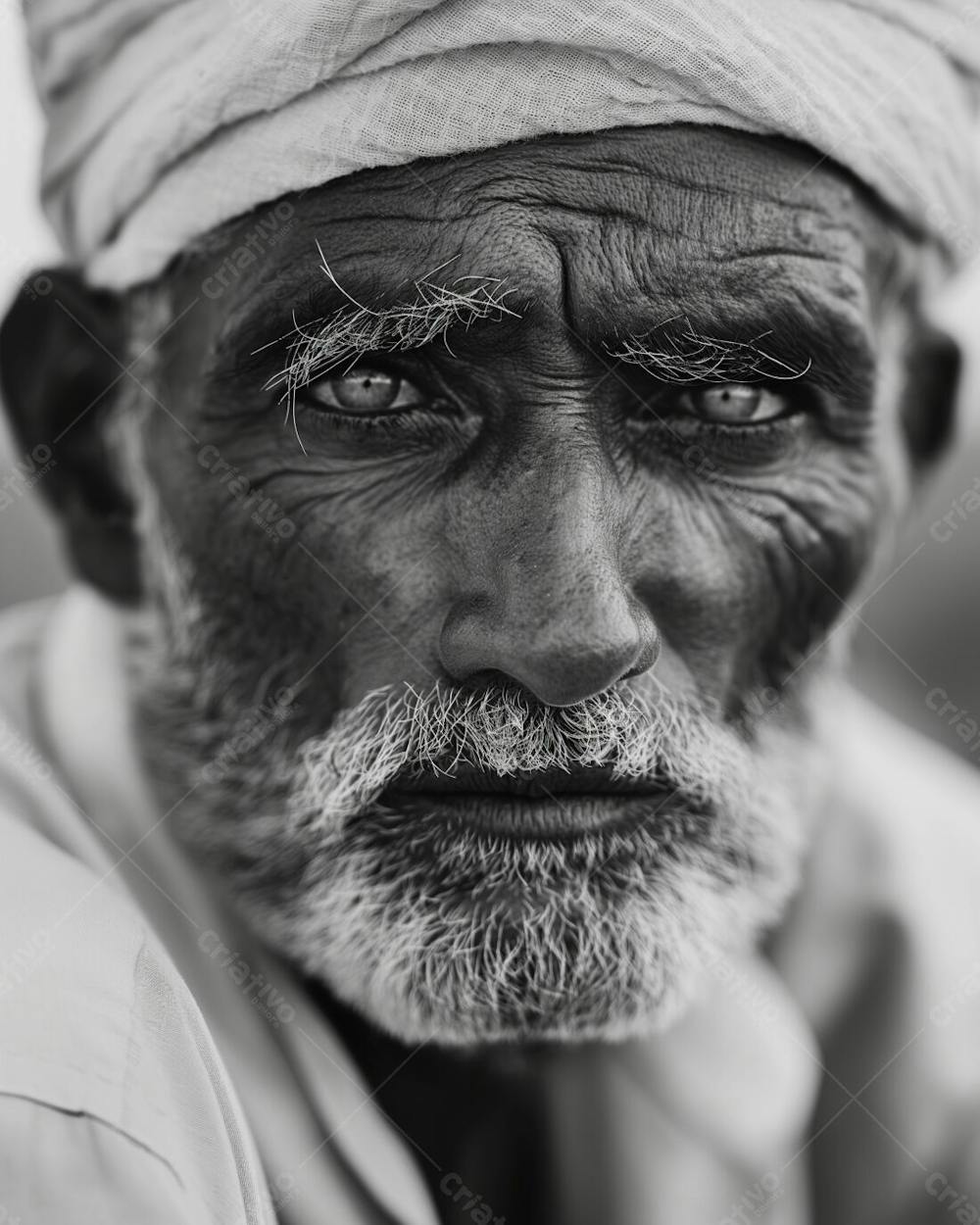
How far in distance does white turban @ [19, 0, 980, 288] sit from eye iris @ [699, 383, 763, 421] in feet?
1.02

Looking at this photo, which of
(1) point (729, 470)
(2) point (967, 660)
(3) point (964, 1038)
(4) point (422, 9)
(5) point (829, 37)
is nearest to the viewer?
(4) point (422, 9)

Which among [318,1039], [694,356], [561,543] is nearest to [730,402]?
[694,356]

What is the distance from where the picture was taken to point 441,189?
4.94 ft

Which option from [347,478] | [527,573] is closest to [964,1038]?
[527,573]

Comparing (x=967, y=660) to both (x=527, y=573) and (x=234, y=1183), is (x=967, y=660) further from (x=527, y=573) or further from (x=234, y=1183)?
(x=234, y=1183)

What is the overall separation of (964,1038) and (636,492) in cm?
118

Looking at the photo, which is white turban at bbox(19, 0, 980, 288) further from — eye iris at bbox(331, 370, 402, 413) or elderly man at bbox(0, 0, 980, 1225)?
eye iris at bbox(331, 370, 402, 413)

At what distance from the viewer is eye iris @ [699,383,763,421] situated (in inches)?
64.9

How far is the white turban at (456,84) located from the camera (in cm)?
145

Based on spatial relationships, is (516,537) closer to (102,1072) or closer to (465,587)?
(465,587)

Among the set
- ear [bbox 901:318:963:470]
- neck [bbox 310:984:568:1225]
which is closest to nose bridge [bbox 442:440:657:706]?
neck [bbox 310:984:568:1225]

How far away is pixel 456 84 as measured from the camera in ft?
4.80

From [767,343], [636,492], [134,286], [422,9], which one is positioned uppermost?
[422,9]

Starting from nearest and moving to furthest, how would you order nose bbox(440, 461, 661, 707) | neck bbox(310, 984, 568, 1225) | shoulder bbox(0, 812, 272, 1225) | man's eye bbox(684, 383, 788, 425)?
shoulder bbox(0, 812, 272, 1225) → nose bbox(440, 461, 661, 707) → man's eye bbox(684, 383, 788, 425) → neck bbox(310, 984, 568, 1225)
